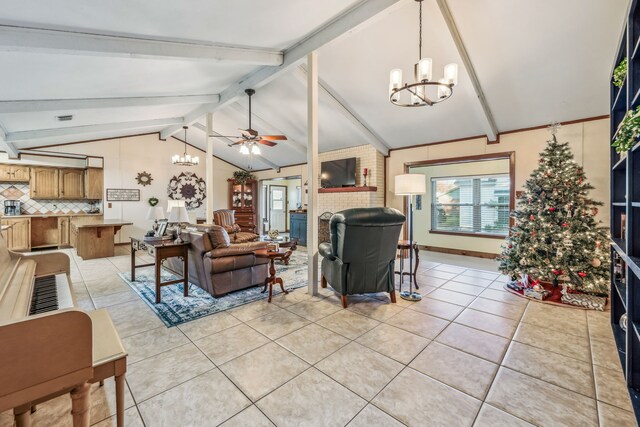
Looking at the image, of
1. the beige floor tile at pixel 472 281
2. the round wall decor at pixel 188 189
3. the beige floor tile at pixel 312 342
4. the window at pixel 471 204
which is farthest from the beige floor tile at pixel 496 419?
the round wall decor at pixel 188 189

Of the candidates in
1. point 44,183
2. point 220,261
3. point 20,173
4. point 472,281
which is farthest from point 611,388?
point 20,173

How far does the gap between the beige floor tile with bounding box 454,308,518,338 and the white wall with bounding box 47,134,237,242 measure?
28.2 ft

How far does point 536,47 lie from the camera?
11.0 feet

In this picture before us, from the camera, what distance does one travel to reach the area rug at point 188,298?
2953mm

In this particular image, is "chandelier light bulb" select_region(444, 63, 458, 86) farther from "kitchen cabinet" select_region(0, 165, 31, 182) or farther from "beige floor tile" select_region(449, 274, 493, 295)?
"kitchen cabinet" select_region(0, 165, 31, 182)

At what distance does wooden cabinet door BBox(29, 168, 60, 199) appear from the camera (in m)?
6.86

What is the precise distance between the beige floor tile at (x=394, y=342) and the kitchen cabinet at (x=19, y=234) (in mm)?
8511

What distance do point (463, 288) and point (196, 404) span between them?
3.52 meters

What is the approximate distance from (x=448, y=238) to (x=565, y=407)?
574 centimetres

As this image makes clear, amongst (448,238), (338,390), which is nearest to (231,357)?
(338,390)

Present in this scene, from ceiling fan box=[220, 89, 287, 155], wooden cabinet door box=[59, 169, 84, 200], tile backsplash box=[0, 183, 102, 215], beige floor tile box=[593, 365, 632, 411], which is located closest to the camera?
beige floor tile box=[593, 365, 632, 411]

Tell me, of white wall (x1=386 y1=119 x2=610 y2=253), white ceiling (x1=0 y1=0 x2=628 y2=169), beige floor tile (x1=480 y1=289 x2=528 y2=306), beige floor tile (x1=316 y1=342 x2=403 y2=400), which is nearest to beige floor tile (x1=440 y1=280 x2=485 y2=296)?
beige floor tile (x1=480 y1=289 x2=528 y2=306)

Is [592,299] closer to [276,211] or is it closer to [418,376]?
[418,376]

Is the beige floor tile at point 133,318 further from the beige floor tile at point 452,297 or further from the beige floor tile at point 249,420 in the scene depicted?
the beige floor tile at point 452,297
